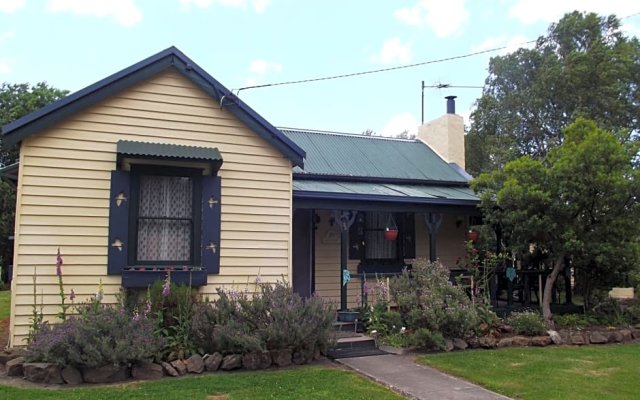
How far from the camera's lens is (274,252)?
29.8 feet

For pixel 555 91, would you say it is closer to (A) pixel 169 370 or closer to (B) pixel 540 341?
(B) pixel 540 341

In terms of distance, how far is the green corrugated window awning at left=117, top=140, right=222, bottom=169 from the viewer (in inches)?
313

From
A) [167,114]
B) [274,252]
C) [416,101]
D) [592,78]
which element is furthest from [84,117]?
[416,101]

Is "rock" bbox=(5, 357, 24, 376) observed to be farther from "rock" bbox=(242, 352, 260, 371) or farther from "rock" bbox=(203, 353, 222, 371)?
"rock" bbox=(242, 352, 260, 371)

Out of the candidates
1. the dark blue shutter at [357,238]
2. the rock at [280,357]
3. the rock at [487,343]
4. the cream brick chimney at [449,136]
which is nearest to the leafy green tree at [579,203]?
the rock at [487,343]

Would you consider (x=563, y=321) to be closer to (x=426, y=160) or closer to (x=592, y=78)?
(x=426, y=160)

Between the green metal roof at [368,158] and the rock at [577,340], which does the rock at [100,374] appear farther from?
the rock at [577,340]

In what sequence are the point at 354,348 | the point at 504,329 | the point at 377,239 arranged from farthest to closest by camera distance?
the point at 377,239 → the point at 504,329 → the point at 354,348

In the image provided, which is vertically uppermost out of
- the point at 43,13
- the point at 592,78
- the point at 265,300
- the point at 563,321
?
the point at 592,78

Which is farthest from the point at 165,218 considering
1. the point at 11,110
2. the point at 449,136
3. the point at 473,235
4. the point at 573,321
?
the point at 11,110

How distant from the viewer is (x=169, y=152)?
26.8ft

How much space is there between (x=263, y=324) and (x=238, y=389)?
1.35 m

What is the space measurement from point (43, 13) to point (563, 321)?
1303cm

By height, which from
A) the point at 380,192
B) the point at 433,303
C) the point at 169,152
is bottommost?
the point at 433,303
